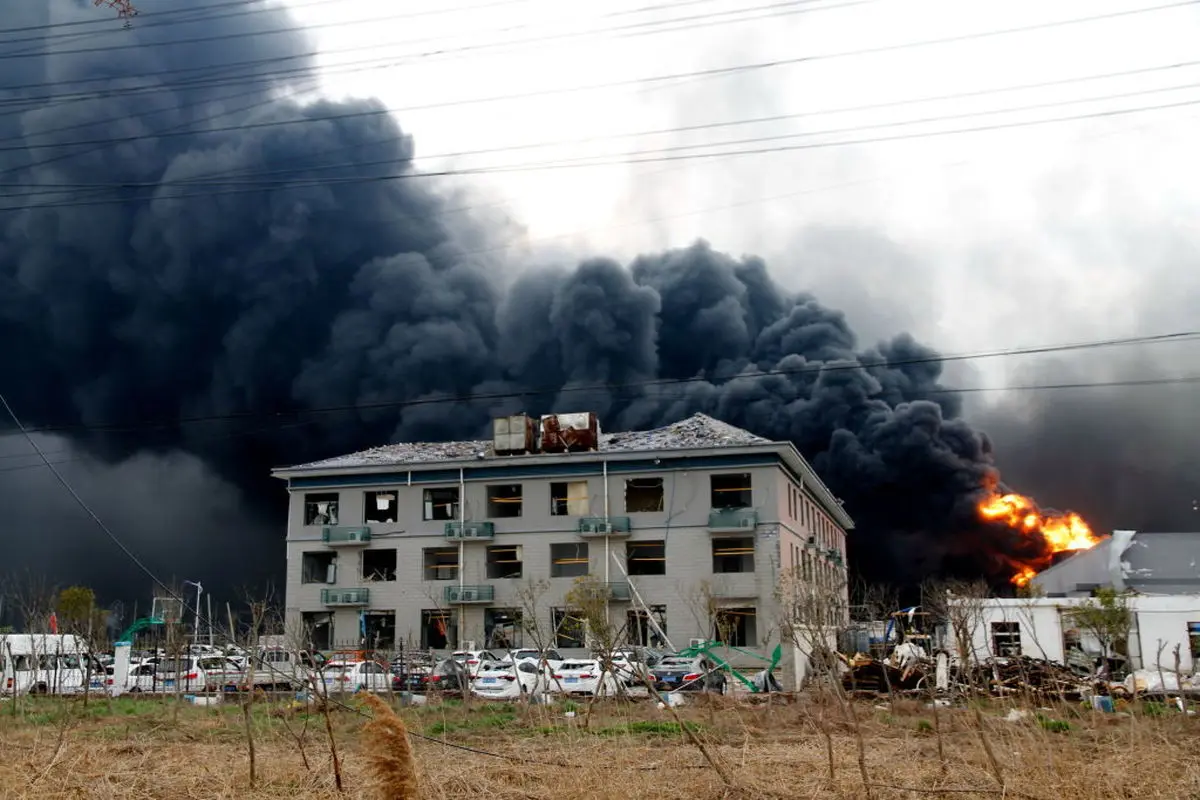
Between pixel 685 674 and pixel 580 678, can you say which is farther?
pixel 685 674

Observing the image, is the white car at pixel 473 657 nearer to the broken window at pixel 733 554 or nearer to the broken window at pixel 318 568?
the broken window at pixel 733 554

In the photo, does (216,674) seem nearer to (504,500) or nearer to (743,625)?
(504,500)

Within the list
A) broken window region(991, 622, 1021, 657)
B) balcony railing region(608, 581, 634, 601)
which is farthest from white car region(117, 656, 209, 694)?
broken window region(991, 622, 1021, 657)

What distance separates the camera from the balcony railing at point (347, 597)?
193 ft

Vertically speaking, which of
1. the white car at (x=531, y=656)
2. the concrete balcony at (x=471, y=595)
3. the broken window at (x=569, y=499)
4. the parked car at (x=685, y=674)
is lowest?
the parked car at (x=685, y=674)

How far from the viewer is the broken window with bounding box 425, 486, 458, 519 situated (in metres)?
61.1

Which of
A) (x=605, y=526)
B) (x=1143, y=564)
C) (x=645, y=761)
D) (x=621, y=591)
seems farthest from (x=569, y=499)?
(x=645, y=761)

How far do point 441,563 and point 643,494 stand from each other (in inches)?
461

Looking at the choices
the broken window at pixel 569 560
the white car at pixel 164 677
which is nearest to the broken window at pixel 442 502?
the broken window at pixel 569 560

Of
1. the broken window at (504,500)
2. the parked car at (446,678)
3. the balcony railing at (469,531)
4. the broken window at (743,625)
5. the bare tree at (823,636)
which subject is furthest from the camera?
the broken window at (504,500)

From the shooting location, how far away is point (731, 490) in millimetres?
57031

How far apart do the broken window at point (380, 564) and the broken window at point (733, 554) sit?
17.5 m

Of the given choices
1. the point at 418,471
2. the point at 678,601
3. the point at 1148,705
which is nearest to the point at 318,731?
the point at 1148,705

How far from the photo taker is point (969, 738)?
1994cm
